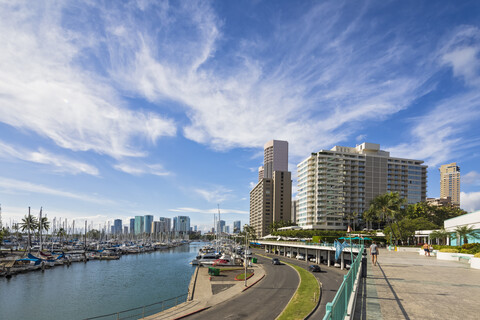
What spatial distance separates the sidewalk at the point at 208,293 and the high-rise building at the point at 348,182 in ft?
301

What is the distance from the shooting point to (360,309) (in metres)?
11.1

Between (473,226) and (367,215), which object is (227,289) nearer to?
(473,226)

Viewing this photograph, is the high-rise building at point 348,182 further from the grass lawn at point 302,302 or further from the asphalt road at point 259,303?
the grass lawn at point 302,302

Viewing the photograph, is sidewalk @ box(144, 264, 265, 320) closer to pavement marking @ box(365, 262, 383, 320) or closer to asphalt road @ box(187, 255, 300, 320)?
asphalt road @ box(187, 255, 300, 320)

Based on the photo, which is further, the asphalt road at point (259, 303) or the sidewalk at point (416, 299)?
the asphalt road at point (259, 303)

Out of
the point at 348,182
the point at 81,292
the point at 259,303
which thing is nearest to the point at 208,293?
the point at 259,303

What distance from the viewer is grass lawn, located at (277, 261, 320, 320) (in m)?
35.2

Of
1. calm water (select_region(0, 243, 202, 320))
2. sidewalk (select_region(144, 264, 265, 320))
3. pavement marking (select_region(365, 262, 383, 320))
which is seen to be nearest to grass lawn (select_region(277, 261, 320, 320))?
sidewalk (select_region(144, 264, 265, 320))

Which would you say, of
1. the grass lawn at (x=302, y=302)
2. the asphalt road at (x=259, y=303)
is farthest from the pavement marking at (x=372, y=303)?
the asphalt road at (x=259, y=303)

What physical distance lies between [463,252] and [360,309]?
41446mm

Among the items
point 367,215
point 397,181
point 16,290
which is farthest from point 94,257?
point 397,181

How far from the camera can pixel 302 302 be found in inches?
1596

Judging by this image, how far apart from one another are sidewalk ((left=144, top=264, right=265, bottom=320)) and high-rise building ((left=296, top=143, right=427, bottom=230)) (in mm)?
91885

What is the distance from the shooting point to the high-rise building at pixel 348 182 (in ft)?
502
